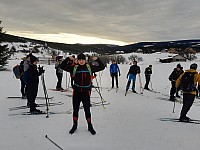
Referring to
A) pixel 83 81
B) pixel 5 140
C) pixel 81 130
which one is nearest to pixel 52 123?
pixel 81 130

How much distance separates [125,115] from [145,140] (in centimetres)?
218

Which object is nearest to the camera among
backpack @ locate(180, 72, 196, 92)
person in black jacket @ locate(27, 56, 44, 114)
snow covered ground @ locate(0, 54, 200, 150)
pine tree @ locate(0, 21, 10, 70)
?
snow covered ground @ locate(0, 54, 200, 150)

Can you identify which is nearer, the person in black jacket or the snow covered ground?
the snow covered ground

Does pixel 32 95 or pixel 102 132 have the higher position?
pixel 32 95

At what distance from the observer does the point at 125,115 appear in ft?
22.6

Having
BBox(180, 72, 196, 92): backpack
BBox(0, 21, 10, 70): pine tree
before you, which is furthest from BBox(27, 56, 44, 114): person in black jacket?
BBox(0, 21, 10, 70): pine tree

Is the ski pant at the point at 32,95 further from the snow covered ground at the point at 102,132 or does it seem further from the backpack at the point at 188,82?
the backpack at the point at 188,82

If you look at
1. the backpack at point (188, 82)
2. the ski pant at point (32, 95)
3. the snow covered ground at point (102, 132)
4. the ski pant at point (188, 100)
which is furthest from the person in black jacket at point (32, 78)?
the ski pant at point (188, 100)

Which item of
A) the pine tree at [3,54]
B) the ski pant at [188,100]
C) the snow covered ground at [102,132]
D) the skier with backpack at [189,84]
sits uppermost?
the pine tree at [3,54]

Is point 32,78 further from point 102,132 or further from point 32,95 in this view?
point 102,132

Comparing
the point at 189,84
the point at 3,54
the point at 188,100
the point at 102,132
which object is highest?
the point at 3,54

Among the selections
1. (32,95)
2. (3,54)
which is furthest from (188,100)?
(3,54)

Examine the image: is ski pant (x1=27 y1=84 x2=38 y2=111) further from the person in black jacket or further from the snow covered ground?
the snow covered ground

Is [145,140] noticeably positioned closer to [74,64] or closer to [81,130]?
[81,130]
